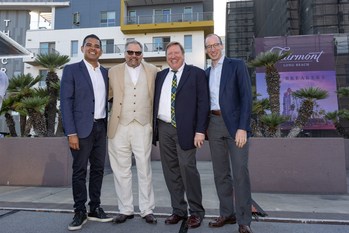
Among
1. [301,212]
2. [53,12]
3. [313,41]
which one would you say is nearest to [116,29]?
[53,12]

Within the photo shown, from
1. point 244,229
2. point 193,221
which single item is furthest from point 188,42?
point 244,229

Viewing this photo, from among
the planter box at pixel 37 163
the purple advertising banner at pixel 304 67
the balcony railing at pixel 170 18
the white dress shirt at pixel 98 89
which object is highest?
the balcony railing at pixel 170 18

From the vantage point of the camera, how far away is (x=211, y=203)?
15.0 ft

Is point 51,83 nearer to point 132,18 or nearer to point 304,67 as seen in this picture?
point 304,67

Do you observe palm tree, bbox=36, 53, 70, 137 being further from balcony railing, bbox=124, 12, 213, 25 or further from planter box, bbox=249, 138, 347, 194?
balcony railing, bbox=124, 12, 213, 25

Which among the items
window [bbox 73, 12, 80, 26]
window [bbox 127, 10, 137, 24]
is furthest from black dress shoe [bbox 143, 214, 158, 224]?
window [bbox 73, 12, 80, 26]

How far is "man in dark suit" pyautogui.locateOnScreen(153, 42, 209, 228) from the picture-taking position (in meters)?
Result: 3.32

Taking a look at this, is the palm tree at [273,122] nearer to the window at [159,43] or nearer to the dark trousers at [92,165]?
the dark trousers at [92,165]

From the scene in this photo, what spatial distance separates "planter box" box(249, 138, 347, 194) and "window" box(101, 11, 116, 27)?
26455 mm

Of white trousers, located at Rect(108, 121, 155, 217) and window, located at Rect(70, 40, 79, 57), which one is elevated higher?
window, located at Rect(70, 40, 79, 57)

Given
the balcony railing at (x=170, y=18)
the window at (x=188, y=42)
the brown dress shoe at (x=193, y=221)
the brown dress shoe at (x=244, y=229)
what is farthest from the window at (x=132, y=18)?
the brown dress shoe at (x=244, y=229)

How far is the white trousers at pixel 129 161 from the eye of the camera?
3.55 metres

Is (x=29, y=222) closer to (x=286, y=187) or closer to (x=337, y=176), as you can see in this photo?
(x=286, y=187)

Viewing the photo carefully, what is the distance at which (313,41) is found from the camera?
23188 mm
